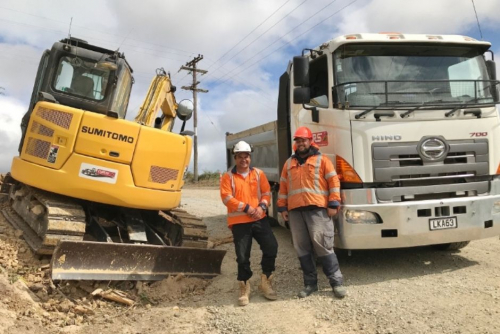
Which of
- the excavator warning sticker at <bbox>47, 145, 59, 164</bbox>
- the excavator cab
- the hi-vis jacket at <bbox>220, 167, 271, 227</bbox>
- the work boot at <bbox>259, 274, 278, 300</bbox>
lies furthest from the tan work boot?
the excavator cab

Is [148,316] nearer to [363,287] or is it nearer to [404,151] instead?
[363,287]

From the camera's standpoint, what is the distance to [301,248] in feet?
16.1

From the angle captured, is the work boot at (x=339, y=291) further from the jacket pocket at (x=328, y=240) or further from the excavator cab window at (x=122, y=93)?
the excavator cab window at (x=122, y=93)

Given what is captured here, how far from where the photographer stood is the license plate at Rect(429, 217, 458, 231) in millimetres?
4957

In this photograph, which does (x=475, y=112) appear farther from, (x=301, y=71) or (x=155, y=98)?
(x=155, y=98)

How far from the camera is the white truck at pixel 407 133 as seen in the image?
494cm

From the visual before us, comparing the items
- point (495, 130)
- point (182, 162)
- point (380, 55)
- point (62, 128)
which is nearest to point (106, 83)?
point (62, 128)

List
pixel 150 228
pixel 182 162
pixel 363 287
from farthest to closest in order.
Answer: pixel 150 228 < pixel 182 162 < pixel 363 287

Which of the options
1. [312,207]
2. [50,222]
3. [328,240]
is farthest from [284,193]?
[50,222]

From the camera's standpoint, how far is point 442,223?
4988mm

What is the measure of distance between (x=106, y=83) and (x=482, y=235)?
5.27 m

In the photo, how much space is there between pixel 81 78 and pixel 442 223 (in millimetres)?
5086

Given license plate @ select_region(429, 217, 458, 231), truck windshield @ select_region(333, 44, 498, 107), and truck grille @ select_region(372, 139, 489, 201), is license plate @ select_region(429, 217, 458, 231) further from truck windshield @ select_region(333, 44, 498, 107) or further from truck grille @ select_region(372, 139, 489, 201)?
truck windshield @ select_region(333, 44, 498, 107)

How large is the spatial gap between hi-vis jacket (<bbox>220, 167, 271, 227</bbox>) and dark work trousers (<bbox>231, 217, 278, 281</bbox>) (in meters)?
0.10
